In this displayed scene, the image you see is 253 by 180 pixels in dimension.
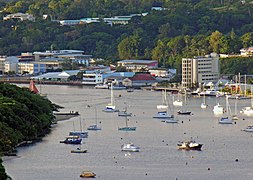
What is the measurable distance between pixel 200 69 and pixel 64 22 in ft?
55.9

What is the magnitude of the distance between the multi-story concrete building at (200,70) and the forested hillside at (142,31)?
2.35 metres

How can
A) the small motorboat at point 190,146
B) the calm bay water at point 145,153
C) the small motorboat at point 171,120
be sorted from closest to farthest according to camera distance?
1. the calm bay water at point 145,153
2. the small motorboat at point 190,146
3. the small motorboat at point 171,120

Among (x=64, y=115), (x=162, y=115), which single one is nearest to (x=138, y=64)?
(x=64, y=115)

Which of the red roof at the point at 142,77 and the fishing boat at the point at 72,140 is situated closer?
the fishing boat at the point at 72,140

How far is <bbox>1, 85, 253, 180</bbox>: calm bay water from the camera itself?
23.0 meters

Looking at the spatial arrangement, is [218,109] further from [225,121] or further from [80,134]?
[80,134]

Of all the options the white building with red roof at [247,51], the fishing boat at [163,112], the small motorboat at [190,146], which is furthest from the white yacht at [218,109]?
the white building with red roof at [247,51]

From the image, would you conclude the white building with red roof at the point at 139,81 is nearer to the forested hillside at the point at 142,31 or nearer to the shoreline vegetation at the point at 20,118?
the forested hillside at the point at 142,31

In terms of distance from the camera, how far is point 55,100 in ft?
120

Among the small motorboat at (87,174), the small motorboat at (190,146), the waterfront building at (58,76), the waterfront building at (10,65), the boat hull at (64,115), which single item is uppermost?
the waterfront building at (10,65)

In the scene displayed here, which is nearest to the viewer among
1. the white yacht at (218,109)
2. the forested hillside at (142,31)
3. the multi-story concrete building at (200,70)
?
the white yacht at (218,109)

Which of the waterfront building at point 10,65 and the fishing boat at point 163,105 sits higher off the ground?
the waterfront building at point 10,65

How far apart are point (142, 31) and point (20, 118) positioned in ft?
93.2

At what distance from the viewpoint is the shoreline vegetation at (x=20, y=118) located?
985 inches
